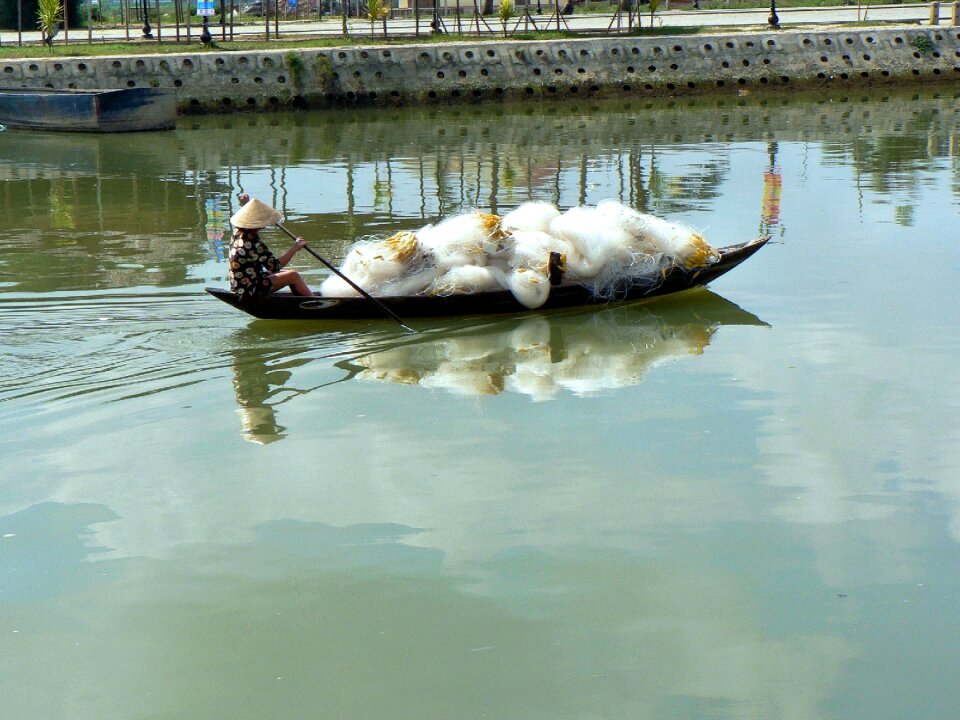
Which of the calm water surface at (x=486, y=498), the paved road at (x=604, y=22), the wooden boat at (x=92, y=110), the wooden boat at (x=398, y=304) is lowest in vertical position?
the calm water surface at (x=486, y=498)

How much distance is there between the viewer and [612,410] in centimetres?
780

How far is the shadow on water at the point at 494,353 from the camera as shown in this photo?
827cm

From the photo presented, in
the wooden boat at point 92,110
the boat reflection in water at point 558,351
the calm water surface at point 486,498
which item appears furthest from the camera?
the wooden boat at point 92,110

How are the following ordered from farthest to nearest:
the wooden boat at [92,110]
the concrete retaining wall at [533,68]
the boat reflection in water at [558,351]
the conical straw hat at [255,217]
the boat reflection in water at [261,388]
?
1. the concrete retaining wall at [533,68]
2. the wooden boat at [92,110]
3. the conical straw hat at [255,217]
4. the boat reflection in water at [558,351]
5. the boat reflection in water at [261,388]

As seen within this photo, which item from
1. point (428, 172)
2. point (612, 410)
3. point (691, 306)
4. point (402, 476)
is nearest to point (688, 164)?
point (428, 172)

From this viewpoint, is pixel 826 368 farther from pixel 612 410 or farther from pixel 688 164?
pixel 688 164

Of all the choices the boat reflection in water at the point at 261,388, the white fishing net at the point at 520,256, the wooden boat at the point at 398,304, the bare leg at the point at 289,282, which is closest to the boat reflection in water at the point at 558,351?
the wooden boat at the point at 398,304

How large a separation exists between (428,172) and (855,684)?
14006 mm

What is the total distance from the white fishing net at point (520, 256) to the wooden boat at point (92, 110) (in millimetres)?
14789

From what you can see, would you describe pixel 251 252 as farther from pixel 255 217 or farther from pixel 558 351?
pixel 558 351

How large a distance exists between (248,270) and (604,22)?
28.7 m

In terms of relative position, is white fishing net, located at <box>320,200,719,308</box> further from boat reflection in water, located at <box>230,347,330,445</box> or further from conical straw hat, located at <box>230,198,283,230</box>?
boat reflection in water, located at <box>230,347,330,445</box>

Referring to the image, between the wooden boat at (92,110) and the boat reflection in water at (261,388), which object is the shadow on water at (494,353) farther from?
the wooden boat at (92,110)

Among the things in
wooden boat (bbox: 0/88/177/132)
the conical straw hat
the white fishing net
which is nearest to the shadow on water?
the white fishing net
